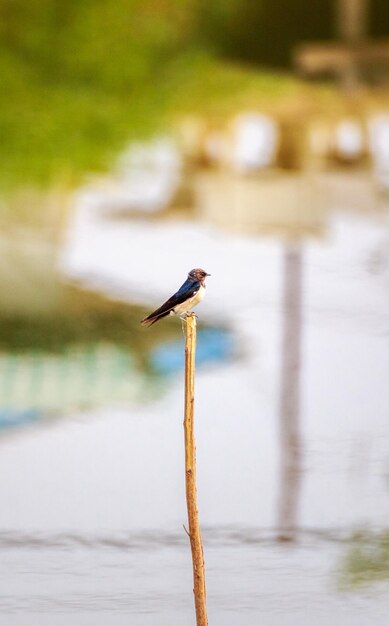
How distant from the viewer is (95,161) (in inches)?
199

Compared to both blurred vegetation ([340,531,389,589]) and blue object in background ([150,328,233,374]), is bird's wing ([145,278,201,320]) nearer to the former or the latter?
blurred vegetation ([340,531,389,589])

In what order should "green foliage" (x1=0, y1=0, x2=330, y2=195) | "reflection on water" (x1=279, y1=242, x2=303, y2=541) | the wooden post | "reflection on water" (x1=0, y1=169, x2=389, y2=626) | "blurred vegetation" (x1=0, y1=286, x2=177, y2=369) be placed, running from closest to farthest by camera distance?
the wooden post
"reflection on water" (x1=0, y1=169, x2=389, y2=626)
"reflection on water" (x1=279, y1=242, x2=303, y2=541)
"blurred vegetation" (x1=0, y1=286, x2=177, y2=369)
"green foliage" (x1=0, y1=0, x2=330, y2=195)

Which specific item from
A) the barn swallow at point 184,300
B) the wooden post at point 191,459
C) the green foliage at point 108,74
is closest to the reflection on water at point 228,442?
the green foliage at point 108,74

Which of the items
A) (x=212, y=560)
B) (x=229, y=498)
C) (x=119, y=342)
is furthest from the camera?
(x=119, y=342)

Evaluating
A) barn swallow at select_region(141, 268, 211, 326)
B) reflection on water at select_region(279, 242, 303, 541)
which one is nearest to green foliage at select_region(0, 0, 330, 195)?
reflection on water at select_region(279, 242, 303, 541)

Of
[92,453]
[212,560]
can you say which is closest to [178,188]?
[92,453]

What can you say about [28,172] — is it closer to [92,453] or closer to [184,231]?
[184,231]

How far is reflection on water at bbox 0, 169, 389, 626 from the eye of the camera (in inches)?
126

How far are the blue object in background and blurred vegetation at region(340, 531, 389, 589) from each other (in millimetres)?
1093

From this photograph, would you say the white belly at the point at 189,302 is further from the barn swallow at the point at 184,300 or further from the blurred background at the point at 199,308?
the blurred background at the point at 199,308

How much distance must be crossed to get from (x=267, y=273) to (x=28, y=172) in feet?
3.52

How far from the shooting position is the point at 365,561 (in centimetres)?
335

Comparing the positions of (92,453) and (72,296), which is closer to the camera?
(92,453)

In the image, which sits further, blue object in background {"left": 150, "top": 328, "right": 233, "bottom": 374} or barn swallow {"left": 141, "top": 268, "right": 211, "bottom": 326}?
blue object in background {"left": 150, "top": 328, "right": 233, "bottom": 374}
